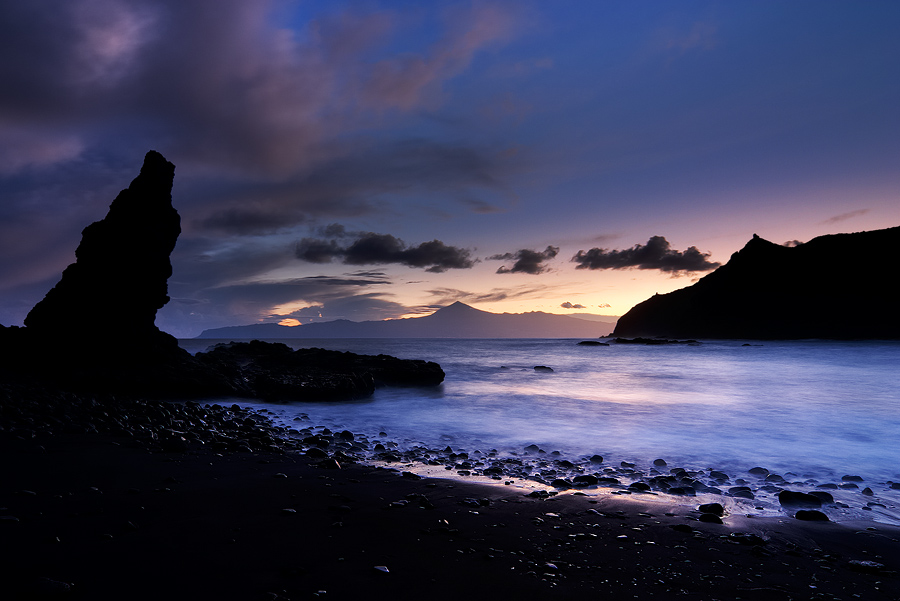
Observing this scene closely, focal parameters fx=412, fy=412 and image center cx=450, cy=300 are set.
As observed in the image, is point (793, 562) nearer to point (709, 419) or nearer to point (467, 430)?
point (467, 430)

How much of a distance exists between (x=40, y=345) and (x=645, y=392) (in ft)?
78.8

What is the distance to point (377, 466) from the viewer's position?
6.73 m

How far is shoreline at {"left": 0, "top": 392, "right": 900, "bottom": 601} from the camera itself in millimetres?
2686

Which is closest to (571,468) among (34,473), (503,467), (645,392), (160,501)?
(503,467)

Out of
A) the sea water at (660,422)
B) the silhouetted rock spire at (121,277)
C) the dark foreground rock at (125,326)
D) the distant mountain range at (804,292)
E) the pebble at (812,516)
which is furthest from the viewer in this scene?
the distant mountain range at (804,292)

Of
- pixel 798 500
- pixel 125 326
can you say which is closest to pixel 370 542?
pixel 798 500

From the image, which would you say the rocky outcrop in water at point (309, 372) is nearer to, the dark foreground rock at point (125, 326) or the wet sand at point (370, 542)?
the dark foreground rock at point (125, 326)

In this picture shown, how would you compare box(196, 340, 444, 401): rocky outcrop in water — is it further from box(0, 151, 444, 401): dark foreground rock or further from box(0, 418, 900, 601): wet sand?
box(0, 418, 900, 601): wet sand

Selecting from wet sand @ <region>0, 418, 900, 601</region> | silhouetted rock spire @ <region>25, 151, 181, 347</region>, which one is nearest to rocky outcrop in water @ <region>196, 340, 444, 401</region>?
silhouetted rock spire @ <region>25, 151, 181, 347</region>

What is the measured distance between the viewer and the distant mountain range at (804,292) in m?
94.4

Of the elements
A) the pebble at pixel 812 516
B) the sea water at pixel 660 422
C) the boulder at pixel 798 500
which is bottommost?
the sea water at pixel 660 422

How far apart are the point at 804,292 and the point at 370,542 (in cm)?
13712

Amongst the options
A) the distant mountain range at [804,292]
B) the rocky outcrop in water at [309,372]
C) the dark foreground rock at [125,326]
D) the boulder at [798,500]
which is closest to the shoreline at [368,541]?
the boulder at [798,500]

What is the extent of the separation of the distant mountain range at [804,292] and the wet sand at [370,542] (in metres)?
127
